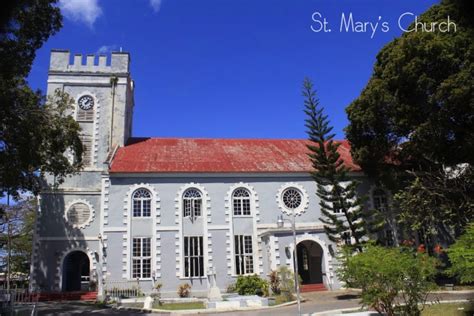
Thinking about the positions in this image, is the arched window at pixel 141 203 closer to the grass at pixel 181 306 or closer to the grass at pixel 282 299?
the grass at pixel 181 306

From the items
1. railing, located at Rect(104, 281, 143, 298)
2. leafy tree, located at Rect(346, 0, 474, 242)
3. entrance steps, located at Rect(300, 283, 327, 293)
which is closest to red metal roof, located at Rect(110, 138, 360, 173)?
leafy tree, located at Rect(346, 0, 474, 242)

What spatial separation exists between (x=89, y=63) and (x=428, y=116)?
22.5 metres

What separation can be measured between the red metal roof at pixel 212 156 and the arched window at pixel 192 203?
1363mm

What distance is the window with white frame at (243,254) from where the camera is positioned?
974 inches

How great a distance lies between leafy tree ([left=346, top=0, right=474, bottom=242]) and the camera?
19797 mm

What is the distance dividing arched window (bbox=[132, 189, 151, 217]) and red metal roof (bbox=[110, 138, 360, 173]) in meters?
1.33

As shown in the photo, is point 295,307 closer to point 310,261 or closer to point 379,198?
point 310,261

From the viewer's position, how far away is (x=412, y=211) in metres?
22.2

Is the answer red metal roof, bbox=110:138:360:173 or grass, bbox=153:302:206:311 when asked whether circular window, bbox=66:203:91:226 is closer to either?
red metal roof, bbox=110:138:360:173

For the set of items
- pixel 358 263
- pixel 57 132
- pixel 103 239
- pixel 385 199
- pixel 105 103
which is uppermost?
pixel 105 103

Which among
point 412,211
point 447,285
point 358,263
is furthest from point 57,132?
point 447,285

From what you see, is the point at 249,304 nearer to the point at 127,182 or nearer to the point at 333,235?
the point at 333,235

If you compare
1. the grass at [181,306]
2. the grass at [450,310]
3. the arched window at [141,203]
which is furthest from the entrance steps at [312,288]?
the arched window at [141,203]

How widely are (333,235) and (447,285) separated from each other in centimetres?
637
